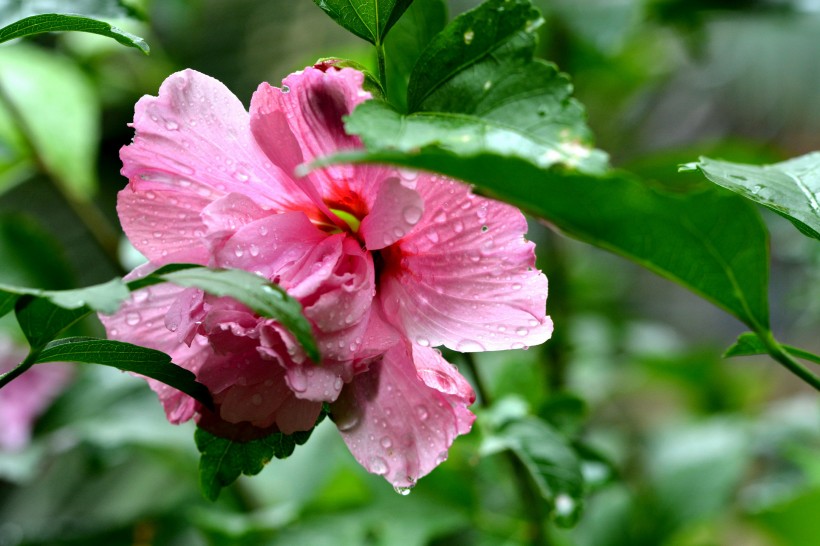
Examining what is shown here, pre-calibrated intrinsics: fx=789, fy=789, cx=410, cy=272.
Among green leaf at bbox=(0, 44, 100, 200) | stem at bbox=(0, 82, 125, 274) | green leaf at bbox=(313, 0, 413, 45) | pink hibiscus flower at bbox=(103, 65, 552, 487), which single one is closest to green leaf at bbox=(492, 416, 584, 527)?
pink hibiscus flower at bbox=(103, 65, 552, 487)

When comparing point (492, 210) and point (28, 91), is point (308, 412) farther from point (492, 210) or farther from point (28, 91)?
point (28, 91)

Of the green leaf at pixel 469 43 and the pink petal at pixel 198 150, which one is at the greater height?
the green leaf at pixel 469 43

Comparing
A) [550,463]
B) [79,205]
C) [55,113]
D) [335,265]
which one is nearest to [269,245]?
[335,265]

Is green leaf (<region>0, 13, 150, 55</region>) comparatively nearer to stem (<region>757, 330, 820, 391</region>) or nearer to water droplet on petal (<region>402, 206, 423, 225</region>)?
water droplet on petal (<region>402, 206, 423, 225</region>)

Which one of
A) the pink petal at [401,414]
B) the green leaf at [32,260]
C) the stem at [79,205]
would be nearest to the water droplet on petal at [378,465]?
the pink petal at [401,414]

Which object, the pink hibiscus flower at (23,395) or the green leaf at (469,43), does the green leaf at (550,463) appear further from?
the pink hibiscus flower at (23,395)
